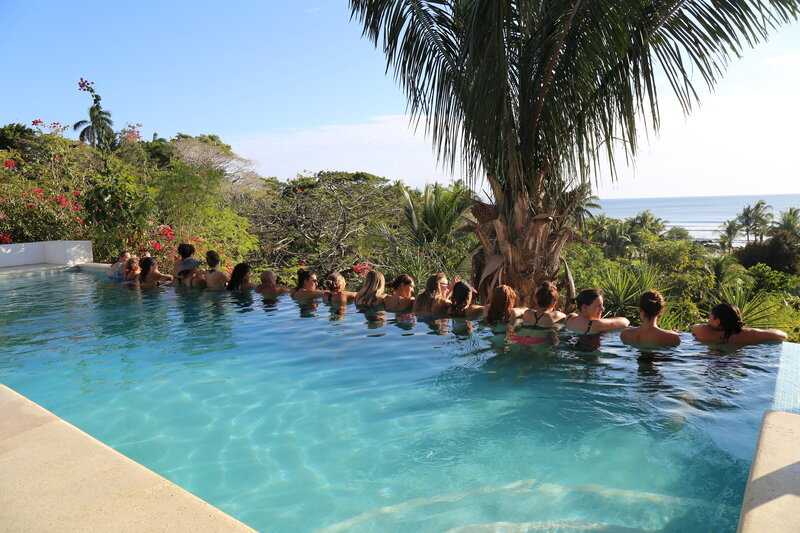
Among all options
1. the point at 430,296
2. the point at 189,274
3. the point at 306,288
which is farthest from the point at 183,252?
Result: the point at 430,296

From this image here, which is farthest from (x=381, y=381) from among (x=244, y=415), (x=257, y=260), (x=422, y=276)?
(x=257, y=260)

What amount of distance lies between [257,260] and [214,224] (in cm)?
231

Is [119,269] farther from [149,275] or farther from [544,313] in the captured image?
[544,313]

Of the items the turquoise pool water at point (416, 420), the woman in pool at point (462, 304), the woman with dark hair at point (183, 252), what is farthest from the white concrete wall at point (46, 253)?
the woman in pool at point (462, 304)

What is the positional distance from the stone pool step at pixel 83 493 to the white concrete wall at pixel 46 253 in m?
15.3

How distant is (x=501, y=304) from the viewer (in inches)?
289

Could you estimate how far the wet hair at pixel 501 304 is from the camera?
7.29 meters

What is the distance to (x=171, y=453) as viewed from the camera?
4.13 meters

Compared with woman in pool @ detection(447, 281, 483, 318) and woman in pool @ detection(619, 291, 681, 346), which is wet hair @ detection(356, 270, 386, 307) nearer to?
woman in pool @ detection(447, 281, 483, 318)

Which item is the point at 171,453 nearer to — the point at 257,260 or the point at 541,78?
the point at 541,78

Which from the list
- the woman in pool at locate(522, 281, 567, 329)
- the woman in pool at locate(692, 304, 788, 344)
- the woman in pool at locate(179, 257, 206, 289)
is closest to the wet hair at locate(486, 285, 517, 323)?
the woman in pool at locate(522, 281, 567, 329)

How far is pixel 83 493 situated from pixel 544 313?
5859 millimetres

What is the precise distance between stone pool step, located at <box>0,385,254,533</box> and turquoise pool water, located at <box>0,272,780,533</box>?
841 mm

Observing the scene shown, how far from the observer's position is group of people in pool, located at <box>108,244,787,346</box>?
6.41m
